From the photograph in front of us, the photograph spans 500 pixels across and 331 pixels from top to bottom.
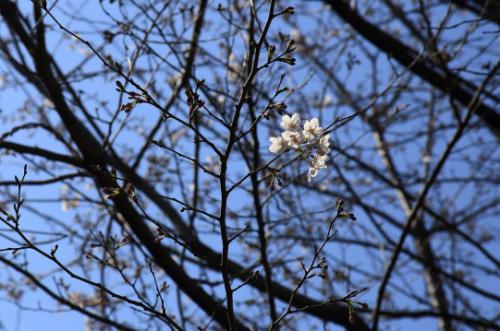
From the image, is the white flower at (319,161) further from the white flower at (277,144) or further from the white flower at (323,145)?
the white flower at (277,144)

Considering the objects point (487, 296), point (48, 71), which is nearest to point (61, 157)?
point (48, 71)

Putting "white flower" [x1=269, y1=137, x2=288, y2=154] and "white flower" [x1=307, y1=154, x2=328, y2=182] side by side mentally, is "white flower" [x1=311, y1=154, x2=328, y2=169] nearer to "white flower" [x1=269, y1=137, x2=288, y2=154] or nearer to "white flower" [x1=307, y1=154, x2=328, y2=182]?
"white flower" [x1=307, y1=154, x2=328, y2=182]

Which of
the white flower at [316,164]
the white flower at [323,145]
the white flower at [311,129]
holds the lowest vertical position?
the white flower at [316,164]

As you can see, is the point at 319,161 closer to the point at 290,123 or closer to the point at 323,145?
the point at 323,145

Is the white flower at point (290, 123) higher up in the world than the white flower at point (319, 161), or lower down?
higher up

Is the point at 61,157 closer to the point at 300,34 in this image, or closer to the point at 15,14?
the point at 15,14

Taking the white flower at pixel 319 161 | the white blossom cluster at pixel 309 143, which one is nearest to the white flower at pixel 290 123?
the white blossom cluster at pixel 309 143

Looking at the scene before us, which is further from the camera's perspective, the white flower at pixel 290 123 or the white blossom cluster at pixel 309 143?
the white flower at pixel 290 123

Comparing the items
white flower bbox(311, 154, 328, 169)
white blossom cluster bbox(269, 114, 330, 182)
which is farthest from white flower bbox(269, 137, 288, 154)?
white flower bbox(311, 154, 328, 169)

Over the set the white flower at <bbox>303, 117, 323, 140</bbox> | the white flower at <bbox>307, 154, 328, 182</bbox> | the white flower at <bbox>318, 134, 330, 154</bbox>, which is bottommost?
the white flower at <bbox>307, 154, 328, 182</bbox>

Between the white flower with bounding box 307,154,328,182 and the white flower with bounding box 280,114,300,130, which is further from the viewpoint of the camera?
the white flower with bounding box 280,114,300,130

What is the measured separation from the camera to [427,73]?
458 centimetres

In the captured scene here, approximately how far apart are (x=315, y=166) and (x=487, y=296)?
8.82 feet

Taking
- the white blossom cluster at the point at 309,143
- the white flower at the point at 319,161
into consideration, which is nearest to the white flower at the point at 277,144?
the white blossom cluster at the point at 309,143
